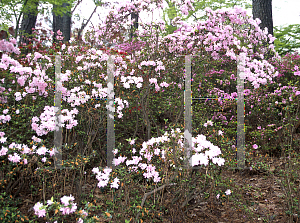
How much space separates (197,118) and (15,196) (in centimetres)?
290

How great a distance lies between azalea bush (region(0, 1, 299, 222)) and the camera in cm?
286

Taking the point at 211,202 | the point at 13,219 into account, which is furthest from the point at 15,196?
the point at 211,202

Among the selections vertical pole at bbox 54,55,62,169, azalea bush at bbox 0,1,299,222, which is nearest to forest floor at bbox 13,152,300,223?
azalea bush at bbox 0,1,299,222

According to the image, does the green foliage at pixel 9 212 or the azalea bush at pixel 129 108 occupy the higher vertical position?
the azalea bush at pixel 129 108

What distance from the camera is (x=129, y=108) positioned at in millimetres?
4121

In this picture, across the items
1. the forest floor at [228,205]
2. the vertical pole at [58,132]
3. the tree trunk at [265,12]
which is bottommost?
the forest floor at [228,205]

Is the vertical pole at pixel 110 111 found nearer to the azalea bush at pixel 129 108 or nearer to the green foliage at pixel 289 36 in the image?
the azalea bush at pixel 129 108

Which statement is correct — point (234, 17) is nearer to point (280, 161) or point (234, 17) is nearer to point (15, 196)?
point (280, 161)

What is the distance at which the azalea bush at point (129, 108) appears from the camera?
9.38ft

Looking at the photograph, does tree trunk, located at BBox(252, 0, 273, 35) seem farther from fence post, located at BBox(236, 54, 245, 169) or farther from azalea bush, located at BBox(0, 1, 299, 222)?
fence post, located at BBox(236, 54, 245, 169)

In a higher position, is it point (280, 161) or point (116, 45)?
point (116, 45)

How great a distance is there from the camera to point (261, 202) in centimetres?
336

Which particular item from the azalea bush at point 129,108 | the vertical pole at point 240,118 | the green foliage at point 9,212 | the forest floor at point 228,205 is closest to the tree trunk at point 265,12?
the azalea bush at point 129,108

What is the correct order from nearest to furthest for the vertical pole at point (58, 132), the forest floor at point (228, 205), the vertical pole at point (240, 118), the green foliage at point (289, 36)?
the forest floor at point (228, 205)
the vertical pole at point (58, 132)
the vertical pole at point (240, 118)
the green foliage at point (289, 36)
